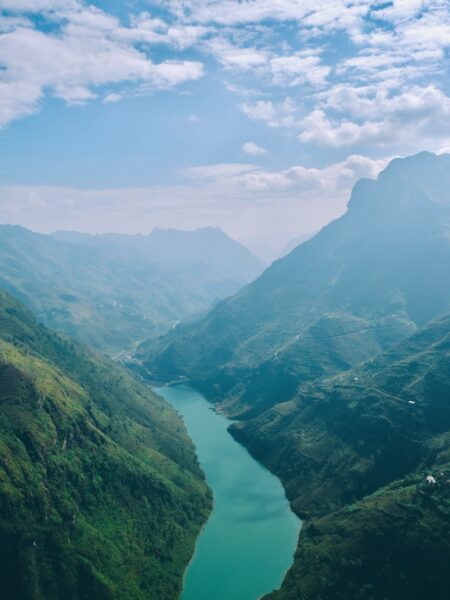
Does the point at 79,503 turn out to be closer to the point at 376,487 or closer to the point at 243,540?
the point at 243,540

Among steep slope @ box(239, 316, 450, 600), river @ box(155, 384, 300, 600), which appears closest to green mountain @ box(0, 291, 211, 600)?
river @ box(155, 384, 300, 600)

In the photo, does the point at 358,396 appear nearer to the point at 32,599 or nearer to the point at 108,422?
the point at 108,422

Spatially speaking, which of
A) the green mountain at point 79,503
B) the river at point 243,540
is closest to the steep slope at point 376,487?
the river at point 243,540

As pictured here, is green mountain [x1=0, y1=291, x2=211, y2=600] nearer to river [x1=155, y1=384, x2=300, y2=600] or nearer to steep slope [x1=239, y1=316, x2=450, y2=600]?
river [x1=155, y1=384, x2=300, y2=600]

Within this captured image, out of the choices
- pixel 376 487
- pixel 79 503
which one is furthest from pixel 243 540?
pixel 79 503

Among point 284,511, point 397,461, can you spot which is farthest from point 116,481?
point 397,461

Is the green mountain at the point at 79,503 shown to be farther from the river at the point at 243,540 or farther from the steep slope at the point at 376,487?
the steep slope at the point at 376,487
